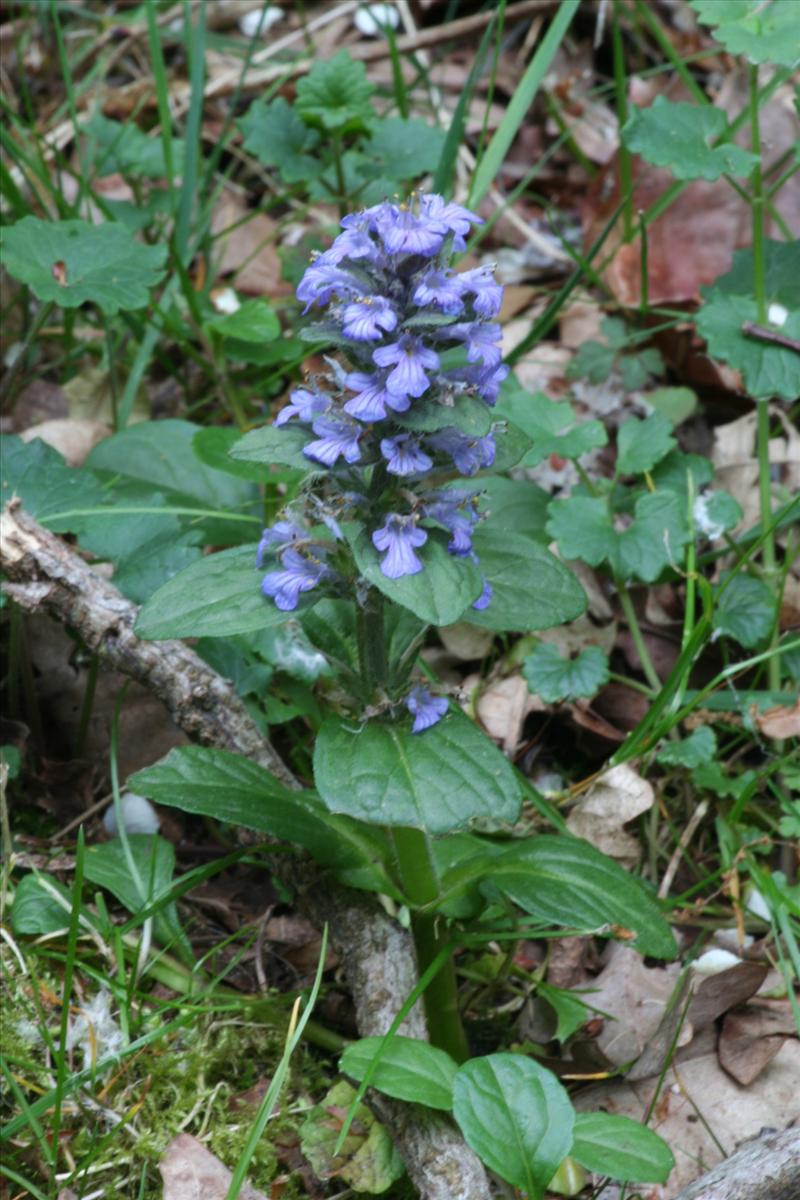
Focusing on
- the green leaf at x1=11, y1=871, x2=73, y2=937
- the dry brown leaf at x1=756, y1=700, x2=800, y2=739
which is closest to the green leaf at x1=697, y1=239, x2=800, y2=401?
the dry brown leaf at x1=756, y1=700, x2=800, y2=739

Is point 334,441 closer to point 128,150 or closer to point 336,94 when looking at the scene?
point 336,94

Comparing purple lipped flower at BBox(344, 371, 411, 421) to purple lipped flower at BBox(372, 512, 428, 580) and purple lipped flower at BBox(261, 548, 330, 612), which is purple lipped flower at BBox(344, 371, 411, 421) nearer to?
purple lipped flower at BBox(372, 512, 428, 580)

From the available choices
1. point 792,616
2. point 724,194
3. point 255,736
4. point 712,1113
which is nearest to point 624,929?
point 712,1113

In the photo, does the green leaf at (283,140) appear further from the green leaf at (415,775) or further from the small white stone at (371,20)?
the green leaf at (415,775)

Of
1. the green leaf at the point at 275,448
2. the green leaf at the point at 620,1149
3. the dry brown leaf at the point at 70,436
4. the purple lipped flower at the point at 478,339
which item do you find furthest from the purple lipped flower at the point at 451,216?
the dry brown leaf at the point at 70,436

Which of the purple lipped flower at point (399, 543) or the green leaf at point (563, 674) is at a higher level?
the purple lipped flower at point (399, 543)

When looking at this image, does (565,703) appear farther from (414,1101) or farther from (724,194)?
(724,194)
